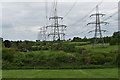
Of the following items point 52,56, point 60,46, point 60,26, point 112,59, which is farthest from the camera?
point 60,46

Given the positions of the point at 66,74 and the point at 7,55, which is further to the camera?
the point at 7,55

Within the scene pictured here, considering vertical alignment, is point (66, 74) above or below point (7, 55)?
below

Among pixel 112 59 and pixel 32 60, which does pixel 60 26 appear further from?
pixel 112 59

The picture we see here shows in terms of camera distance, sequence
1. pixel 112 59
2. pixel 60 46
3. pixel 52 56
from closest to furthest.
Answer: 1. pixel 112 59
2. pixel 52 56
3. pixel 60 46

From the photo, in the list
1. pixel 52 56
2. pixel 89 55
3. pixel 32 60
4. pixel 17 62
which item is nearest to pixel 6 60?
pixel 17 62

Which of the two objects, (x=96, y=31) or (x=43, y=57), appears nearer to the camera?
(x=43, y=57)

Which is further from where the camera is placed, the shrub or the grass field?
the shrub

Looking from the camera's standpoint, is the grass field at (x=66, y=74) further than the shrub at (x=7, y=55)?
No

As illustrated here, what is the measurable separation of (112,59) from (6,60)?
44.6 feet

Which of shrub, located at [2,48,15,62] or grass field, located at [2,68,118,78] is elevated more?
shrub, located at [2,48,15,62]

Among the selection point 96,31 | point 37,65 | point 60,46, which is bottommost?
point 37,65

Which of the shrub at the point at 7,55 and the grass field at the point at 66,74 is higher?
the shrub at the point at 7,55

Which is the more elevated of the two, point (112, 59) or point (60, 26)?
point (60, 26)

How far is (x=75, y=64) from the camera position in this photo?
938 inches
